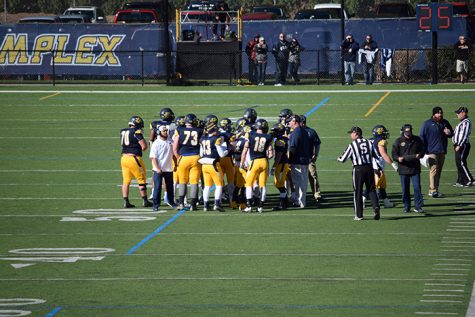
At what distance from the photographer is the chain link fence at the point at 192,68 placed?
42.6 meters

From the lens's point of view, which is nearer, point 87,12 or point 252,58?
point 252,58

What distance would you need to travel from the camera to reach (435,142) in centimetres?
2155

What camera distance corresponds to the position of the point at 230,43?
141 feet

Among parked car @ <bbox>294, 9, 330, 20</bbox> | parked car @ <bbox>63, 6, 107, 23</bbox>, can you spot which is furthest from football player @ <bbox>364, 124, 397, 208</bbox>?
parked car @ <bbox>63, 6, 107, 23</bbox>

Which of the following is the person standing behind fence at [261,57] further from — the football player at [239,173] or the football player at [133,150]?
the football player at [133,150]

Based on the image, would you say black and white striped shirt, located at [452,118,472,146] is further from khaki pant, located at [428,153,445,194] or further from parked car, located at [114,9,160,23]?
parked car, located at [114,9,160,23]

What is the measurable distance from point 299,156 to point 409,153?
2048mm

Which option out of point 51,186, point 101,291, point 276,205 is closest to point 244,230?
point 276,205

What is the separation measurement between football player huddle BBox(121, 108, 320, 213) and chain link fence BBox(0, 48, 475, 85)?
70.4 ft

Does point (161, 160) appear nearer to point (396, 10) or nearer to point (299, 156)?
point (299, 156)

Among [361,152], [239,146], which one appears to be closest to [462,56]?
[239,146]

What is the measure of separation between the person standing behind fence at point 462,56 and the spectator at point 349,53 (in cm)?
352

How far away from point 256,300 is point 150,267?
241 centimetres

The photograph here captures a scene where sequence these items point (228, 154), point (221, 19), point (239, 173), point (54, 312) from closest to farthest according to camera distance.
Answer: point (54, 312)
point (228, 154)
point (239, 173)
point (221, 19)
